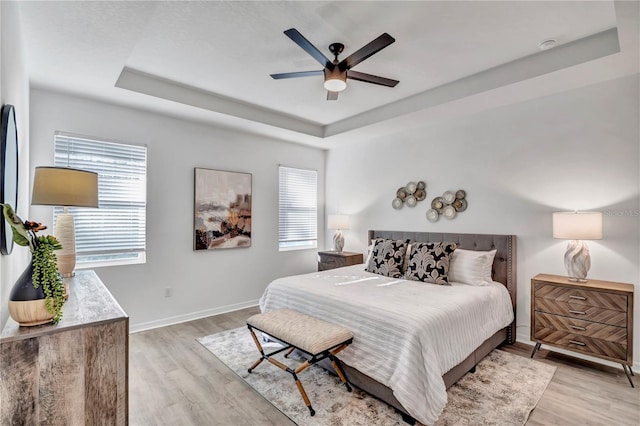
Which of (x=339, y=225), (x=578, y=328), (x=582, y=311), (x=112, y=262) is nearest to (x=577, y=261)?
(x=582, y=311)

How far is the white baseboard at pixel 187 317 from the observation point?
3.72m

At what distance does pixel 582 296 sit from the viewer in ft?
9.05

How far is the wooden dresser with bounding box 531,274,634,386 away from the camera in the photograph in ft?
8.45

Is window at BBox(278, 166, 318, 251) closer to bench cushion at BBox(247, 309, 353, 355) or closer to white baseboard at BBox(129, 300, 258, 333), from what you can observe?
white baseboard at BBox(129, 300, 258, 333)

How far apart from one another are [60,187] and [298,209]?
3.82 meters

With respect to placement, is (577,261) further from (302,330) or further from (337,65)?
(337,65)

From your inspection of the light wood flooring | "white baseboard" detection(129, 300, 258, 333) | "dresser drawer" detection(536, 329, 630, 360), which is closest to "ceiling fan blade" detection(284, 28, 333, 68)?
the light wood flooring

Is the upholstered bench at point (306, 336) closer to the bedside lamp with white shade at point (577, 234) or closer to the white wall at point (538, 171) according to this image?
the bedside lamp with white shade at point (577, 234)

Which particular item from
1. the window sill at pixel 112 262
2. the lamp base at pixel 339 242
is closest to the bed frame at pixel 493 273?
the lamp base at pixel 339 242

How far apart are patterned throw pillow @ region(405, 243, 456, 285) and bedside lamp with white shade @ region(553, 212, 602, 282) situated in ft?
3.32

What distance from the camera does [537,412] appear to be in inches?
86.9

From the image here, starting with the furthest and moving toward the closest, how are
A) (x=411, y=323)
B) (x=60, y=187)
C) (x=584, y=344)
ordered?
(x=584, y=344)
(x=411, y=323)
(x=60, y=187)

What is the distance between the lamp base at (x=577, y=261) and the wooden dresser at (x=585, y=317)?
8 centimetres

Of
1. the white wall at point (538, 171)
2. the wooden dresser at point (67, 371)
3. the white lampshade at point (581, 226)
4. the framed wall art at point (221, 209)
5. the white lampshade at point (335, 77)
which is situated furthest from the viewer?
the framed wall art at point (221, 209)
